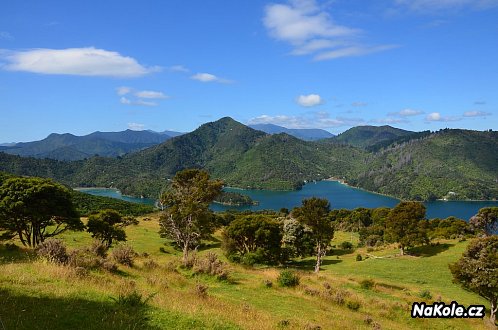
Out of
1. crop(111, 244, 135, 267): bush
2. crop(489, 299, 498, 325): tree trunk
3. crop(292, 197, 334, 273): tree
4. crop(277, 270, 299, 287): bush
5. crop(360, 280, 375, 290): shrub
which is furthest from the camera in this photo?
crop(292, 197, 334, 273): tree

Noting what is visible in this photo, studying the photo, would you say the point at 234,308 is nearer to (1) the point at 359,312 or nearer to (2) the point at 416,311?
(1) the point at 359,312

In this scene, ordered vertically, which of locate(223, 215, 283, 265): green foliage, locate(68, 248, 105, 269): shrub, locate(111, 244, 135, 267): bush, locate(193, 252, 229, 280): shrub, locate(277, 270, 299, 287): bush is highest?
locate(68, 248, 105, 269): shrub

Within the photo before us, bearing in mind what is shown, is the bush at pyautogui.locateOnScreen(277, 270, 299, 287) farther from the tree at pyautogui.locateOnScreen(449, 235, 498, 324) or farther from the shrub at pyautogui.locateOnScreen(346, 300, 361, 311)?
the tree at pyautogui.locateOnScreen(449, 235, 498, 324)

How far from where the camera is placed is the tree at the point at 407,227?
4641 cm

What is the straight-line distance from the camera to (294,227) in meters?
48.2

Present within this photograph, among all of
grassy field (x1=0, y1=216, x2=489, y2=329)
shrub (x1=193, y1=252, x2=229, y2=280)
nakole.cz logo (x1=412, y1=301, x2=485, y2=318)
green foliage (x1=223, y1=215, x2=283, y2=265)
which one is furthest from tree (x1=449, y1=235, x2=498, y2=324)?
green foliage (x1=223, y1=215, x2=283, y2=265)

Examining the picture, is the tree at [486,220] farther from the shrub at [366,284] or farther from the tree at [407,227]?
the shrub at [366,284]

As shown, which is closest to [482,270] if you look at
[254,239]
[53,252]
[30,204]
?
[53,252]

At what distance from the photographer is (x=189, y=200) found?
3316 cm

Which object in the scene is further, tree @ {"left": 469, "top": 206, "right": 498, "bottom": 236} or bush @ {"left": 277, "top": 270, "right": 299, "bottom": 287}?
tree @ {"left": 469, "top": 206, "right": 498, "bottom": 236}

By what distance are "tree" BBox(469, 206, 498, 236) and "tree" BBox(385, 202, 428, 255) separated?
18995 mm

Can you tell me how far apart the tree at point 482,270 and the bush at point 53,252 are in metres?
23.9

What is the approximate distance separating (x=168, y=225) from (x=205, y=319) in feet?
87.3

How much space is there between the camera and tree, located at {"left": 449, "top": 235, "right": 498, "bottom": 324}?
74.8 feet
